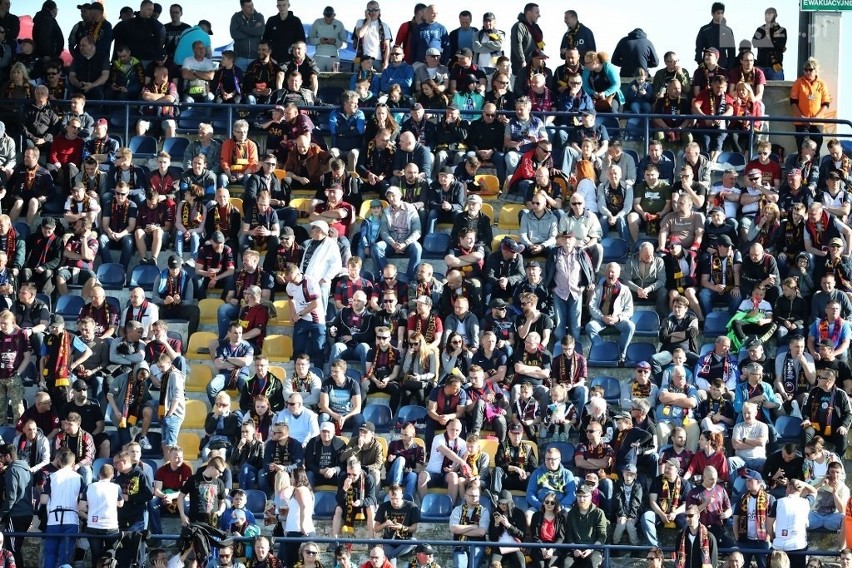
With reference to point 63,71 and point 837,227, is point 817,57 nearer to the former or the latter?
point 837,227

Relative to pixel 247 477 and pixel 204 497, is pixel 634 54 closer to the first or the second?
pixel 247 477

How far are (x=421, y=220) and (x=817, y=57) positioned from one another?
6557 mm

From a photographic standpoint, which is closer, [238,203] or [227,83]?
[238,203]

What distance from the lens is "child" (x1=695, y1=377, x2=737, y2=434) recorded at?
22.8m

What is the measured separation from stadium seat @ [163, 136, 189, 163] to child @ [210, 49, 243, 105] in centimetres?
83

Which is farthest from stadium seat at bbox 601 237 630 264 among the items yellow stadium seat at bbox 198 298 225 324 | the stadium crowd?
yellow stadium seat at bbox 198 298 225 324

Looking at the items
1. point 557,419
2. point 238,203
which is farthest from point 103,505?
point 238,203

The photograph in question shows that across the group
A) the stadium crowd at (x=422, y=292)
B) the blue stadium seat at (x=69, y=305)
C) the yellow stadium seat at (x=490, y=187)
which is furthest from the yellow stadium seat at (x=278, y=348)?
the yellow stadium seat at (x=490, y=187)

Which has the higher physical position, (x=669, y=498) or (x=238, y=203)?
(x=238, y=203)

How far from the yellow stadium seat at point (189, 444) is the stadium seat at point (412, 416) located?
7.31 ft

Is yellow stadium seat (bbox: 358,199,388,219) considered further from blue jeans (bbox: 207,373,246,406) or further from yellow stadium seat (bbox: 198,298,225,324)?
blue jeans (bbox: 207,373,246,406)

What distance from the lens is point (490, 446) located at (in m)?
22.7

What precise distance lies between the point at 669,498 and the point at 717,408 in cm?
155

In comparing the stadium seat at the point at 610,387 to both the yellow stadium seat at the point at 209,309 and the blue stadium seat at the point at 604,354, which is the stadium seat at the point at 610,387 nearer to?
the blue stadium seat at the point at 604,354
